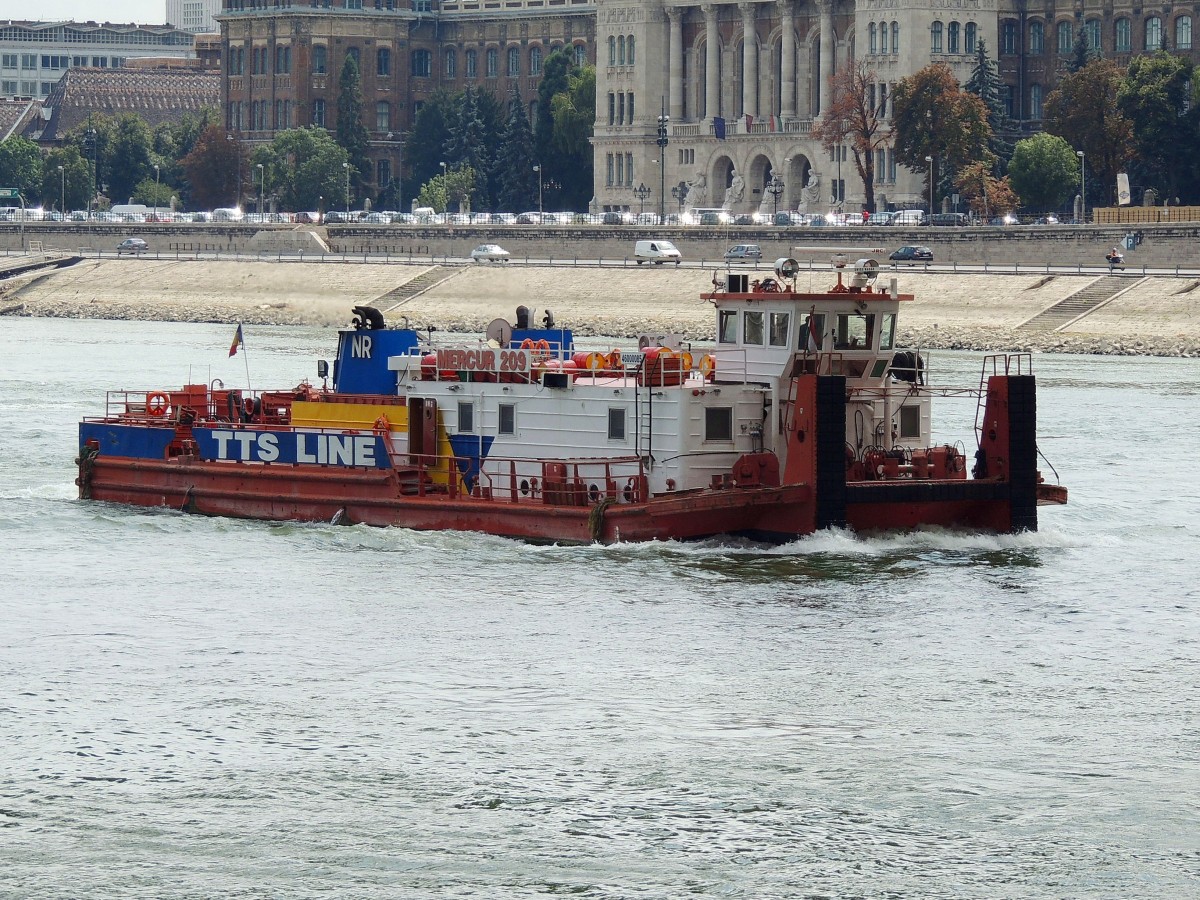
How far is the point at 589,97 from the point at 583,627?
144994 millimetres

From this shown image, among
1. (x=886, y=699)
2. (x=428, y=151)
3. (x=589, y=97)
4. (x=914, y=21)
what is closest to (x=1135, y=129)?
(x=914, y=21)

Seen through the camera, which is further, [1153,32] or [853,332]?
[1153,32]

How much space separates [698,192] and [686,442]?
130364mm

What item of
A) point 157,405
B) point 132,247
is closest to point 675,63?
point 132,247

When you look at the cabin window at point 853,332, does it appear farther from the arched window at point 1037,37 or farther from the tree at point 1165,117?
the arched window at point 1037,37

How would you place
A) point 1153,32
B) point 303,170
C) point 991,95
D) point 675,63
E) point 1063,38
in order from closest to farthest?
point 991,95
point 1153,32
point 1063,38
point 675,63
point 303,170

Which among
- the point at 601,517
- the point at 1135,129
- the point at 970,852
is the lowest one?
the point at 970,852

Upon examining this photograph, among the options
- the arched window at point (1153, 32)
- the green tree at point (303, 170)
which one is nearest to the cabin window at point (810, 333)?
the arched window at point (1153, 32)

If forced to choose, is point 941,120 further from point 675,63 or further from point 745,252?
point 675,63

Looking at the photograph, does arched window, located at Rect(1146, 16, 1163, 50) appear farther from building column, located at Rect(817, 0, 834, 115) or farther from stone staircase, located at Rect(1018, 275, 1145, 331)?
stone staircase, located at Rect(1018, 275, 1145, 331)

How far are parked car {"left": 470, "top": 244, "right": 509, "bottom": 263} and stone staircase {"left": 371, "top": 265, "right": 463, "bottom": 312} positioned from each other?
151 inches

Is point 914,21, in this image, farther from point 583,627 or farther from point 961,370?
point 583,627

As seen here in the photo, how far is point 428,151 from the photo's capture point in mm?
194250

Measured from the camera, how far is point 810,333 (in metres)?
44.2
